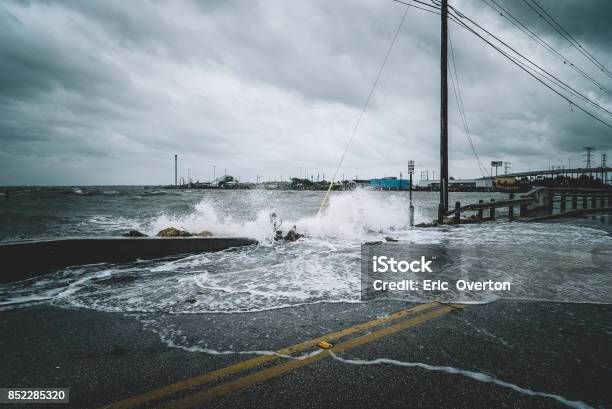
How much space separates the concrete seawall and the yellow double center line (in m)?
5.31

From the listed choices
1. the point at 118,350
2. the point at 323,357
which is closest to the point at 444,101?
the point at 323,357

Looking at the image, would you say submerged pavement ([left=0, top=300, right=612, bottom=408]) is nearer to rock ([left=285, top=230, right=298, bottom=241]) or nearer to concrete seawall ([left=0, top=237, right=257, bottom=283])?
concrete seawall ([left=0, top=237, right=257, bottom=283])

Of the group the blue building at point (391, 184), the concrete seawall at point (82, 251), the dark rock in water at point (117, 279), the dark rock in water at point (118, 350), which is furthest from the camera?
the blue building at point (391, 184)

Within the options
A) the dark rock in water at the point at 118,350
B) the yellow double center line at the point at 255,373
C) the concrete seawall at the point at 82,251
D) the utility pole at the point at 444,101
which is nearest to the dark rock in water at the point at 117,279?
the concrete seawall at the point at 82,251

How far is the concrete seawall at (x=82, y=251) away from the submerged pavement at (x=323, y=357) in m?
2.29

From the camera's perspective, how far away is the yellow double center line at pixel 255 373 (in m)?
2.14

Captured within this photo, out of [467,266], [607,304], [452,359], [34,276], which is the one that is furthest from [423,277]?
[34,276]

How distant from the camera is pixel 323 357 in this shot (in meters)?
2.72

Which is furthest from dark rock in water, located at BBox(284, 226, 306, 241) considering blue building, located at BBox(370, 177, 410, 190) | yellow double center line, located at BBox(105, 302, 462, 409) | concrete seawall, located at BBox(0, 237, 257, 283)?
blue building, located at BBox(370, 177, 410, 190)

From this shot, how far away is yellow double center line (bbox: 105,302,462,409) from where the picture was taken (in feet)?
7.04

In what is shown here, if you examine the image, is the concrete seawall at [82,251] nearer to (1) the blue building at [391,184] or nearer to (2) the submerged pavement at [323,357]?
(2) the submerged pavement at [323,357]

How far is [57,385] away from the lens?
235cm

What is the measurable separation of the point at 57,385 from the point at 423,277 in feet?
17.1

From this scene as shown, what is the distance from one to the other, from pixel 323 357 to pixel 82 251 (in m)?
6.32
